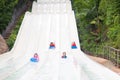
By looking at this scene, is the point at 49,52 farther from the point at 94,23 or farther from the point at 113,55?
the point at 94,23

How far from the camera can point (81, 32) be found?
A: 892 inches

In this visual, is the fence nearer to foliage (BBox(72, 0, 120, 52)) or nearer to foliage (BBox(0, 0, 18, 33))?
foliage (BBox(72, 0, 120, 52))

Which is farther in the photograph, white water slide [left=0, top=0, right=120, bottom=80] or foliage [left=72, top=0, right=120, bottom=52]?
foliage [left=72, top=0, right=120, bottom=52]

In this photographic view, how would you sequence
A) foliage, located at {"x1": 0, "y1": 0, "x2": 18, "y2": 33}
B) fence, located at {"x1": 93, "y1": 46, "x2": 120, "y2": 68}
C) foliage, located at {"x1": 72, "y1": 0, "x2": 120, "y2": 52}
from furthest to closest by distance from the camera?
1. foliage, located at {"x1": 0, "y1": 0, "x2": 18, "y2": 33}
2. foliage, located at {"x1": 72, "y1": 0, "x2": 120, "y2": 52}
3. fence, located at {"x1": 93, "y1": 46, "x2": 120, "y2": 68}

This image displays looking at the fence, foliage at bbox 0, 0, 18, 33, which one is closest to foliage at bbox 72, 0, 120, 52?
the fence

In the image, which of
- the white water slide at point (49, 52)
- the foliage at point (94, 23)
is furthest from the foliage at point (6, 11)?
the foliage at point (94, 23)

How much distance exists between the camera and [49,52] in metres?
14.2

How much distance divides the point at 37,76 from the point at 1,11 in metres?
10.4

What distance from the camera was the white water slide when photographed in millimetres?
10594

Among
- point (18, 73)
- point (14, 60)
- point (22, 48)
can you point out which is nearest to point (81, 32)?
point (22, 48)

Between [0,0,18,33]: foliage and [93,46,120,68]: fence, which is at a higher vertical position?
[0,0,18,33]: foliage

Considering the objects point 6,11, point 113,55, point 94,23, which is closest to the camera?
point 113,55

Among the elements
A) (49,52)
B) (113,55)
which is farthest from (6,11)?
(113,55)

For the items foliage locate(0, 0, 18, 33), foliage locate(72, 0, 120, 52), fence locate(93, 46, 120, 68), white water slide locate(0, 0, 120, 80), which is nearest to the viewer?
white water slide locate(0, 0, 120, 80)
